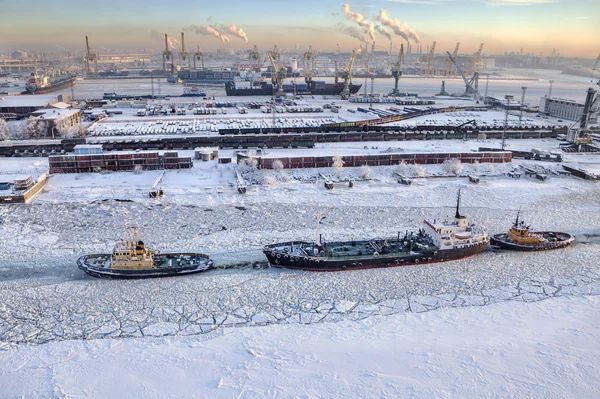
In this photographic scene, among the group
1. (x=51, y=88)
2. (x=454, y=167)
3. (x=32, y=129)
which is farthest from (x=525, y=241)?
(x=51, y=88)

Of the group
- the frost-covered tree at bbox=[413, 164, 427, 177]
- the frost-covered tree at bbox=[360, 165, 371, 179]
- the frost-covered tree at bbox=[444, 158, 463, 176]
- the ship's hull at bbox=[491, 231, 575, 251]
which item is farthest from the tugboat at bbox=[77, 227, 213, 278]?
the frost-covered tree at bbox=[444, 158, 463, 176]

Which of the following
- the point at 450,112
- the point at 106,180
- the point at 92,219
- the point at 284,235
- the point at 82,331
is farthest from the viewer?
the point at 450,112

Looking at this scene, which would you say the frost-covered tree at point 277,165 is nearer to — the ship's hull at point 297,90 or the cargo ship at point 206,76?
the ship's hull at point 297,90

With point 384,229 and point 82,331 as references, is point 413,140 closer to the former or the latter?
point 384,229

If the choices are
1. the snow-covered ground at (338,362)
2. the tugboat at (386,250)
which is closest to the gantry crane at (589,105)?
the tugboat at (386,250)

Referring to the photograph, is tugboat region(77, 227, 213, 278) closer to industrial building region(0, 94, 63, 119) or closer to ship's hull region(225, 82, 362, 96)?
industrial building region(0, 94, 63, 119)

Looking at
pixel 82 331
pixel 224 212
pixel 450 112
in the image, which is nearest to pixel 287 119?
pixel 450 112

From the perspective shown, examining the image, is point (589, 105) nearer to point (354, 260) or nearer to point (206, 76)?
point (354, 260)
